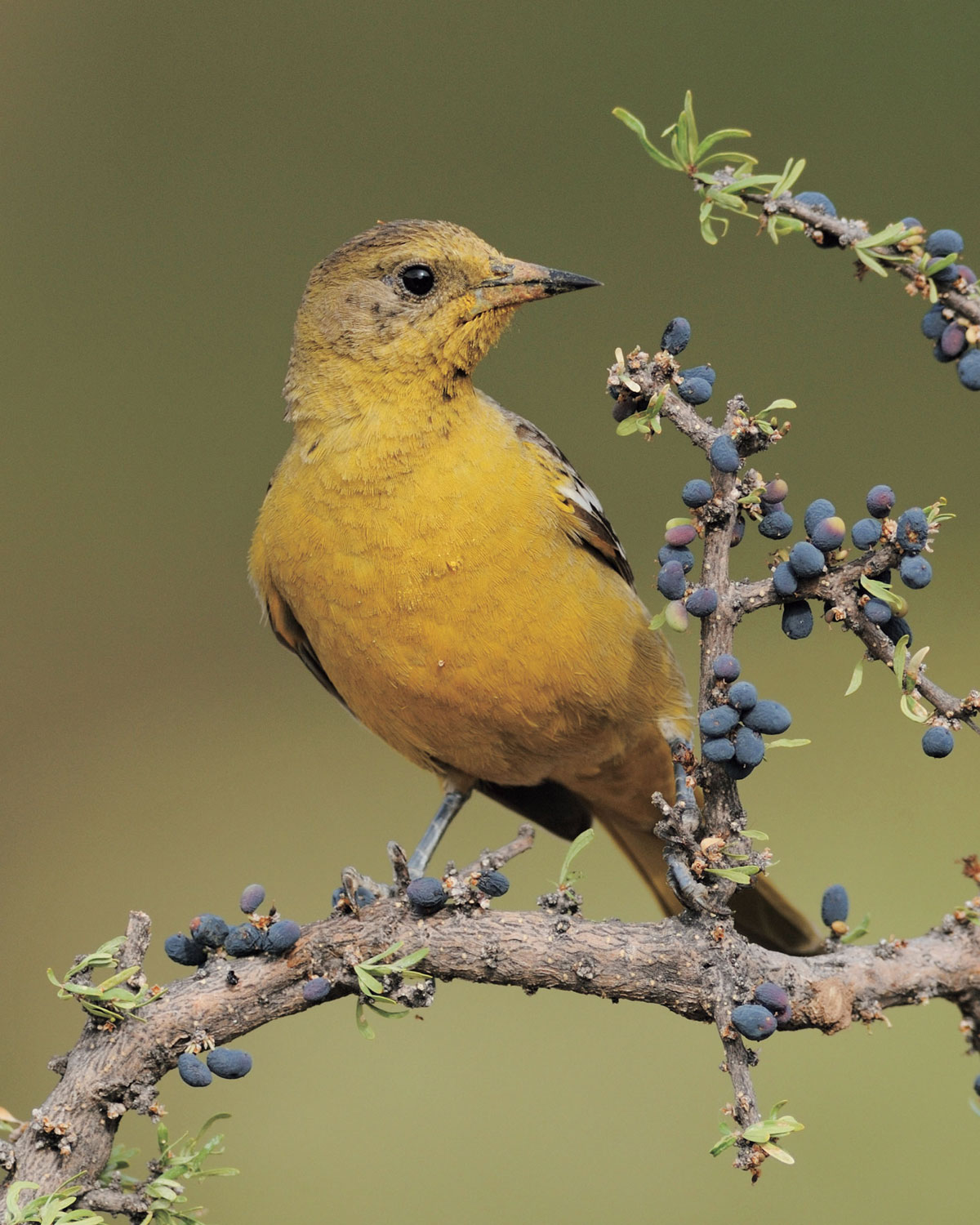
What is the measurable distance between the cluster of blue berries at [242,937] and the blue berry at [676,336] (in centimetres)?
84

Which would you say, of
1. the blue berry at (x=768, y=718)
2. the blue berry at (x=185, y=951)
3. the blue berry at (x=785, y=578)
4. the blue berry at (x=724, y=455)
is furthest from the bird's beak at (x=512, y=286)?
the blue berry at (x=185, y=951)

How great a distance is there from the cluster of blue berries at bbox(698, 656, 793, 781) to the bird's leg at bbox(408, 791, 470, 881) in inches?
36.9

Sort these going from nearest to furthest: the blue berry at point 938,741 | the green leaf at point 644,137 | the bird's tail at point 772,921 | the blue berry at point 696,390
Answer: the green leaf at point 644,137, the blue berry at point 938,741, the blue berry at point 696,390, the bird's tail at point 772,921

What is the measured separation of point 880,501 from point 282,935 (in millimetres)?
902

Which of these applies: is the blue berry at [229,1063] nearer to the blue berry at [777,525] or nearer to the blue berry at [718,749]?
the blue berry at [718,749]

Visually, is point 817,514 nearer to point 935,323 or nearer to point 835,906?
point 935,323

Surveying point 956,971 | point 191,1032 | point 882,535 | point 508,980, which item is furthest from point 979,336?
point 191,1032

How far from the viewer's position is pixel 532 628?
1.92 meters

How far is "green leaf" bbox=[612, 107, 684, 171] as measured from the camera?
1.21 metres

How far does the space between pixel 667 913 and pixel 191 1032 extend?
4.11ft

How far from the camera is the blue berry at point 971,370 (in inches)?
50.1

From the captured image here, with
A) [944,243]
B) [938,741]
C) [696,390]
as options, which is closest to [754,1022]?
[938,741]

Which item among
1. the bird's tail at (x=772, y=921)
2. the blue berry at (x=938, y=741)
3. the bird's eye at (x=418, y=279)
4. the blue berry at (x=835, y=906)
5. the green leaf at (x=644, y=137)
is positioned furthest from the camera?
the bird's tail at (x=772, y=921)

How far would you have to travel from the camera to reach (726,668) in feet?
4.63
